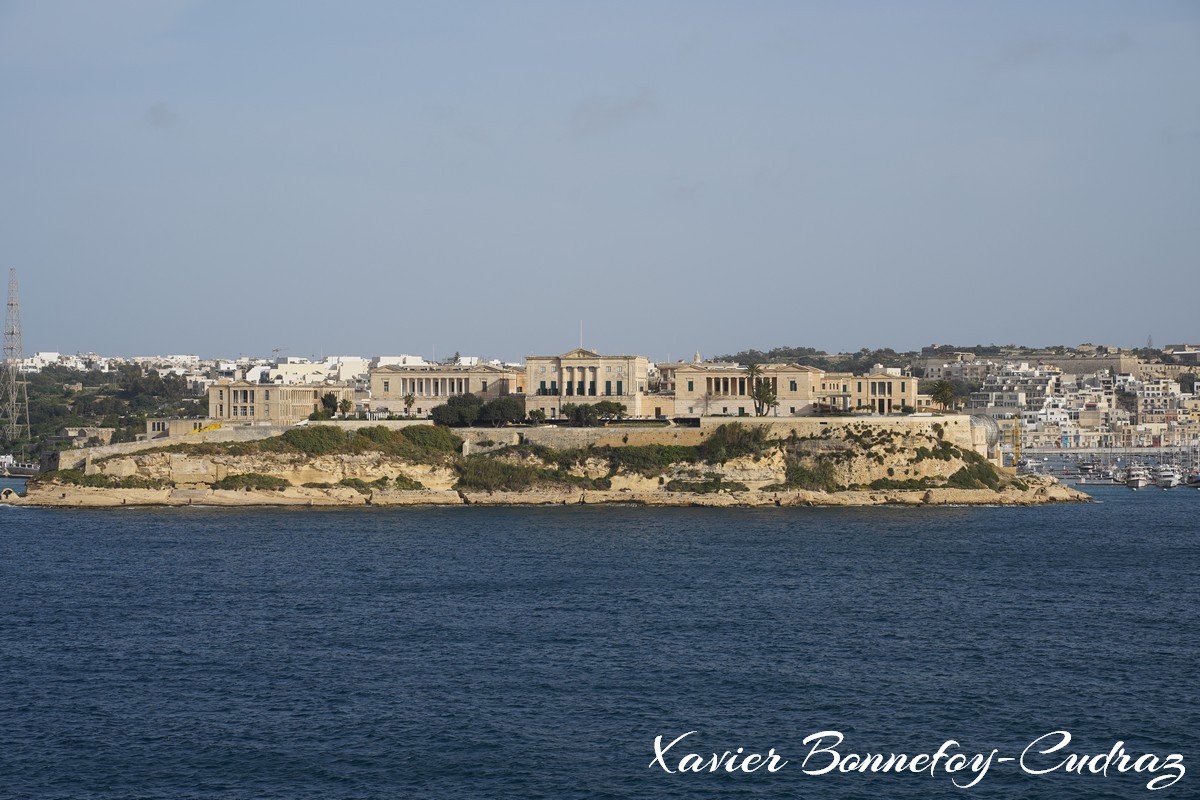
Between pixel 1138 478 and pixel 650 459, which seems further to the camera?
pixel 1138 478

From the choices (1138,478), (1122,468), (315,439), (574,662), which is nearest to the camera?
(574,662)

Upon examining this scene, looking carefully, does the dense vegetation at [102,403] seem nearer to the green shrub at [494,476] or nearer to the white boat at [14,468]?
the white boat at [14,468]

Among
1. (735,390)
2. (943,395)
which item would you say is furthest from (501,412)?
(943,395)

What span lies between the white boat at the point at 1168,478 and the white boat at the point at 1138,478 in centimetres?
50

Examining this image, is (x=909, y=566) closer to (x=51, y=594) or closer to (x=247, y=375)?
(x=51, y=594)

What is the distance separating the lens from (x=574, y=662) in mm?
27531

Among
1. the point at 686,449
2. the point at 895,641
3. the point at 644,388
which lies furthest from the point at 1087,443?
the point at 895,641

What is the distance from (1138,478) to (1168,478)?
1.49 meters

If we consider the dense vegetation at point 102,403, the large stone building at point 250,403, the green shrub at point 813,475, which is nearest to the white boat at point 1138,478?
the green shrub at point 813,475

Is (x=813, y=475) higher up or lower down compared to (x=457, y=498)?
higher up

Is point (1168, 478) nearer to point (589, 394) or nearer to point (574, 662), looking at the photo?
point (589, 394)

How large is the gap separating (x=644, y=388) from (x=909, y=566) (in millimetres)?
34148

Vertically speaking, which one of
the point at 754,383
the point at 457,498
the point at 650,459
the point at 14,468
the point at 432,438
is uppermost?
the point at 754,383

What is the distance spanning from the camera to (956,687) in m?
25.8
